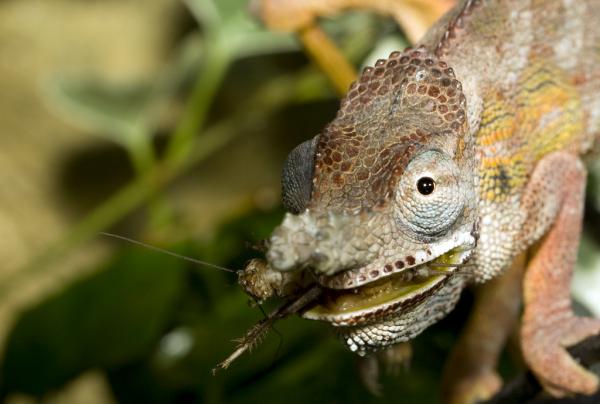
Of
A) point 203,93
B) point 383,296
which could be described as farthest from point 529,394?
point 203,93

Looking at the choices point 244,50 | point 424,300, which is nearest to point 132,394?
point 244,50

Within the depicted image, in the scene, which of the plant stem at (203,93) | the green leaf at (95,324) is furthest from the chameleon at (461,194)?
the plant stem at (203,93)

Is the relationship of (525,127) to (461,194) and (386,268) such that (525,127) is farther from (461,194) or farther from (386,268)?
(386,268)

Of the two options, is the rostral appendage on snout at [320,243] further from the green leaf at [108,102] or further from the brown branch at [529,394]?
the green leaf at [108,102]

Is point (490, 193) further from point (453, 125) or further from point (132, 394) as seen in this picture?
point (132, 394)

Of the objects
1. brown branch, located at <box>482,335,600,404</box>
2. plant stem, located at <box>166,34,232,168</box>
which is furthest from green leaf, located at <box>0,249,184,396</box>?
brown branch, located at <box>482,335,600,404</box>

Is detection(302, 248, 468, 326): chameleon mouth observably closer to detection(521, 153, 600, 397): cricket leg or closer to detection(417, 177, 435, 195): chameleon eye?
detection(417, 177, 435, 195): chameleon eye
